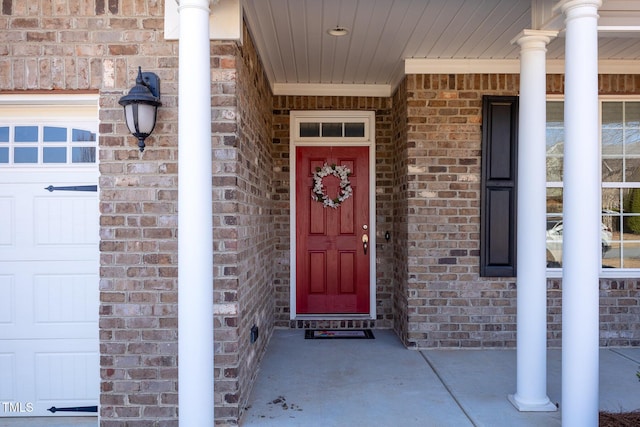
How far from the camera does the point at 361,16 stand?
3664mm

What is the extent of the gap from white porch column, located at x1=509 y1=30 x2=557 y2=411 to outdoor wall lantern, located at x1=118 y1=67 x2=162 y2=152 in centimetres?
248

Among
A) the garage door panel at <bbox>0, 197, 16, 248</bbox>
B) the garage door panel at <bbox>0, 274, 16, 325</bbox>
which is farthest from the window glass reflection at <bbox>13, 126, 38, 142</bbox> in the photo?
the garage door panel at <bbox>0, 274, 16, 325</bbox>

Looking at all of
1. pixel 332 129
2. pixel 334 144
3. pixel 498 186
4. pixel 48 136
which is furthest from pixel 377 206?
pixel 48 136

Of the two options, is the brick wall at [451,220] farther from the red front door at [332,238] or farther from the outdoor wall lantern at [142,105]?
the outdoor wall lantern at [142,105]

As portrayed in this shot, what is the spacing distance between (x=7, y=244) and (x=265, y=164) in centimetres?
236

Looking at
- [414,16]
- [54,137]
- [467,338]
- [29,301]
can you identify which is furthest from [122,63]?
[467,338]

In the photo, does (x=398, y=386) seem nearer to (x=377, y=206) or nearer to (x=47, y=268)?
(x=377, y=206)

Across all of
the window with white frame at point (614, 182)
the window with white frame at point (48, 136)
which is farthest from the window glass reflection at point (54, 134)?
the window with white frame at point (614, 182)

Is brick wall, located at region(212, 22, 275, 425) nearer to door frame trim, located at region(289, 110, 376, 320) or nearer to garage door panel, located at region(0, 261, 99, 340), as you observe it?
garage door panel, located at region(0, 261, 99, 340)

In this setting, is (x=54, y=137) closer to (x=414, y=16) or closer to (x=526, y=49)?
(x=414, y=16)

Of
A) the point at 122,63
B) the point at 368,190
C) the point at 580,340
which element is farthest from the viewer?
the point at 368,190

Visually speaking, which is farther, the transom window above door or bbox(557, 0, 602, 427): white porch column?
the transom window above door

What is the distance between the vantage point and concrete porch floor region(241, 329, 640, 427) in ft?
10.6

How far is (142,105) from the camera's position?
298 centimetres
